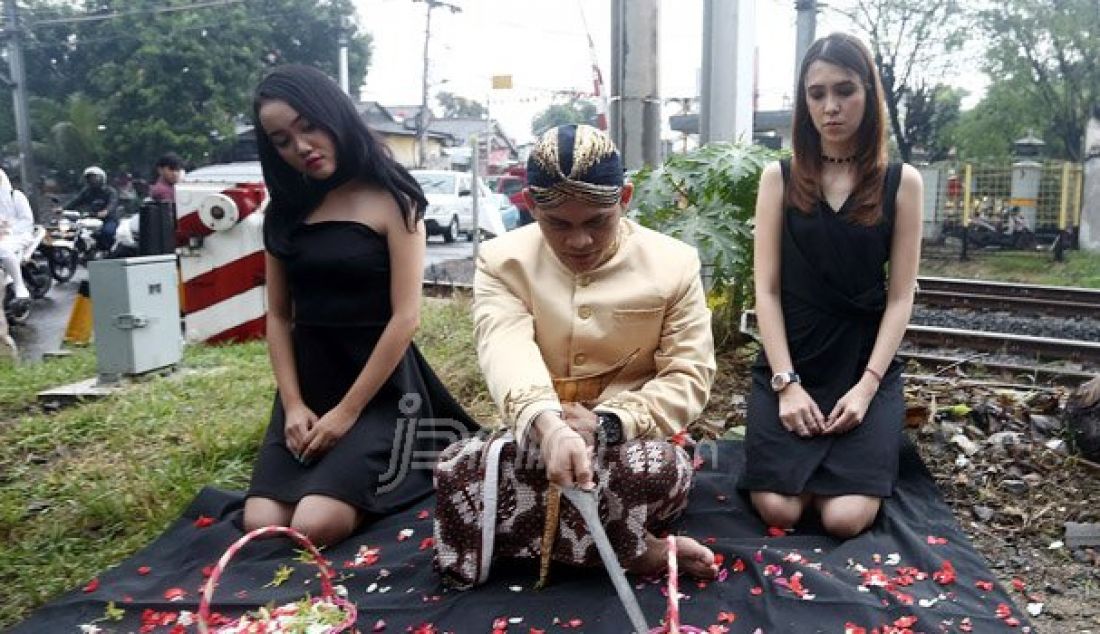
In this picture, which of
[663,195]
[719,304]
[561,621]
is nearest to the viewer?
[561,621]

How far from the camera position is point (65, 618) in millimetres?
2512

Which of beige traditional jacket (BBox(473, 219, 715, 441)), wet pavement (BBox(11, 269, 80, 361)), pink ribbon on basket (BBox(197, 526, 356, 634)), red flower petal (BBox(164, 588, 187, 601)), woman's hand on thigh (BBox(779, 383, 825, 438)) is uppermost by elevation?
beige traditional jacket (BBox(473, 219, 715, 441))

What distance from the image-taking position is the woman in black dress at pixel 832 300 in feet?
9.74

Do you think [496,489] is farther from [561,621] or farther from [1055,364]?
[1055,364]

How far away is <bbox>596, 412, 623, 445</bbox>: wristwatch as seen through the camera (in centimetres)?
235

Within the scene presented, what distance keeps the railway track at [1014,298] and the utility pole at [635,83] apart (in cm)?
407

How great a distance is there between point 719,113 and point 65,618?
482cm

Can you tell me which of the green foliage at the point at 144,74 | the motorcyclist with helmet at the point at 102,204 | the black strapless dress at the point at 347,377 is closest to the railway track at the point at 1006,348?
the black strapless dress at the point at 347,377

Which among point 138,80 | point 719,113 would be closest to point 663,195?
point 719,113

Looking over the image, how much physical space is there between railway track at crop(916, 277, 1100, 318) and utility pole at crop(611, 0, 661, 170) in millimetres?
4074

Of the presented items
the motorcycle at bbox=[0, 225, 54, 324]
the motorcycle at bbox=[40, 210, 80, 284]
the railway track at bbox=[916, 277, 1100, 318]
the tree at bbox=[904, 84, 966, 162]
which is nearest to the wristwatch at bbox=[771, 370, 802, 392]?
the railway track at bbox=[916, 277, 1100, 318]

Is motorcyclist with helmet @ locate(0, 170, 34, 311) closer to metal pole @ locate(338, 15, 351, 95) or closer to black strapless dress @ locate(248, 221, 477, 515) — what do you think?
black strapless dress @ locate(248, 221, 477, 515)

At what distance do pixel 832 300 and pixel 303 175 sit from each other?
6.14 feet

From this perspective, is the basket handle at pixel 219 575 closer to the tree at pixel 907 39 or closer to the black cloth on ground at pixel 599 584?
the black cloth on ground at pixel 599 584
